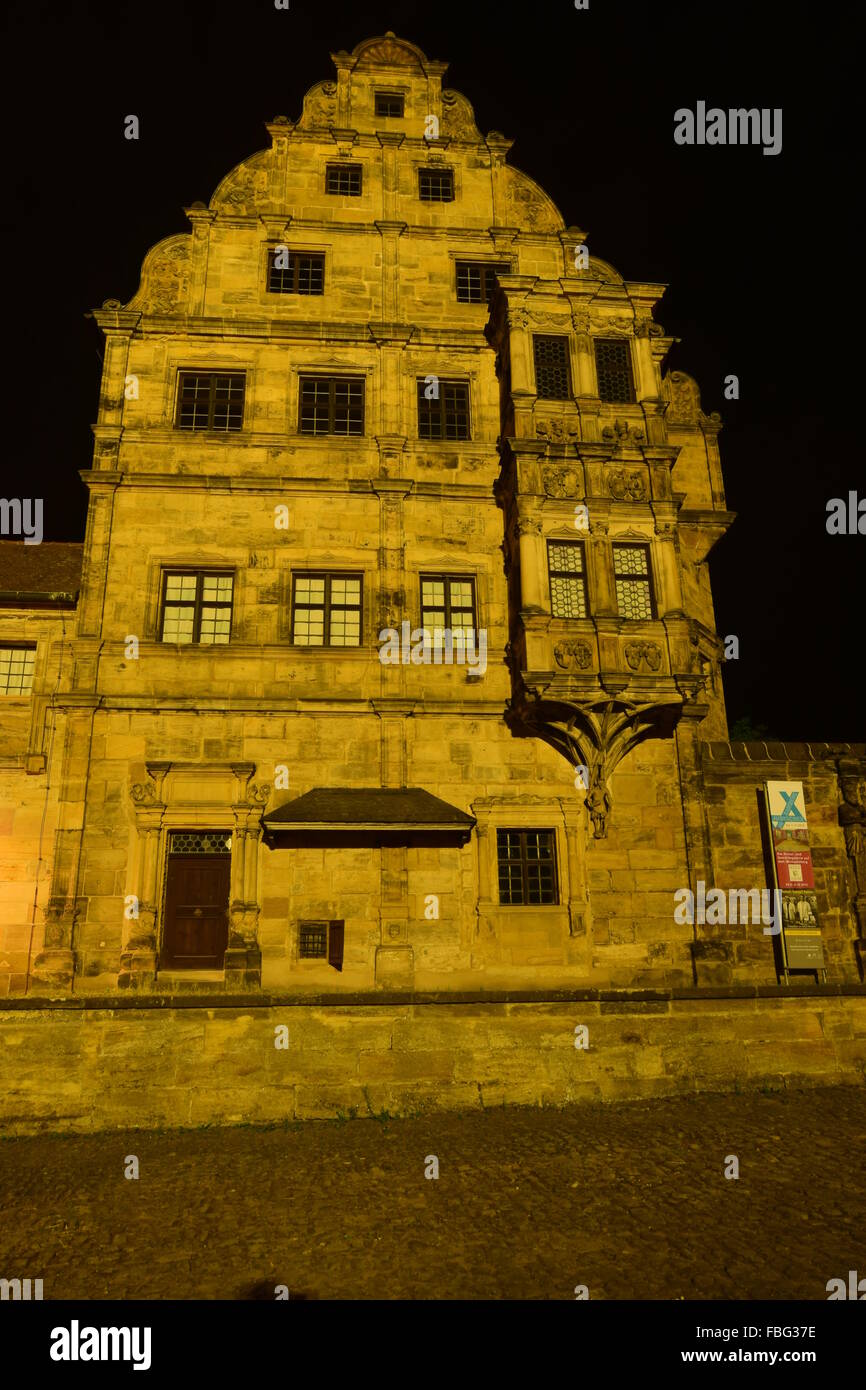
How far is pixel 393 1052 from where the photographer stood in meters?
13.5

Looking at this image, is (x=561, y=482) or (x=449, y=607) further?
(x=449, y=607)

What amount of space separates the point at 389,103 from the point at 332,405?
9805mm

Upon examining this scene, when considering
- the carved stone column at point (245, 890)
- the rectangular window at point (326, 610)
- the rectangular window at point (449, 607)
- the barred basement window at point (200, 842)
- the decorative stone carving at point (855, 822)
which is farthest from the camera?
the rectangular window at point (449, 607)

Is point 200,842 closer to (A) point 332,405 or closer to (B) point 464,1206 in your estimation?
(B) point 464,1206

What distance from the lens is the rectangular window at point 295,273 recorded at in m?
21.1

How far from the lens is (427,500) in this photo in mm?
19438

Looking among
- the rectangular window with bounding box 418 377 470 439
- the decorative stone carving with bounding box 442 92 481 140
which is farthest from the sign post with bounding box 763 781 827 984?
the decorative stone carving with bounding box 442 92 481 140

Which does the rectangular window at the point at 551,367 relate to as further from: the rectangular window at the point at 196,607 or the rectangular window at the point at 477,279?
the rectangular window at the point at 196,607

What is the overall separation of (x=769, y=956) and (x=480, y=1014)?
6984 millimetres

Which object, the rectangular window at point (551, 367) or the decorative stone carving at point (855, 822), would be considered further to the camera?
the rectangular window at point (551, 367)

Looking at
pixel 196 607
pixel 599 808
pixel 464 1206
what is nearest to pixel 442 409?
pixel 196 607

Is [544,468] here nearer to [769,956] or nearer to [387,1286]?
[769,956]

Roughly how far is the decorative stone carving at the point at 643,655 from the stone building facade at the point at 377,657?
5 centimetres

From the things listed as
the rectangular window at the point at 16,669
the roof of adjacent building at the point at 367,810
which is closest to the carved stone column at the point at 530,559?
the roof of adjacent building at the point at 367,810
